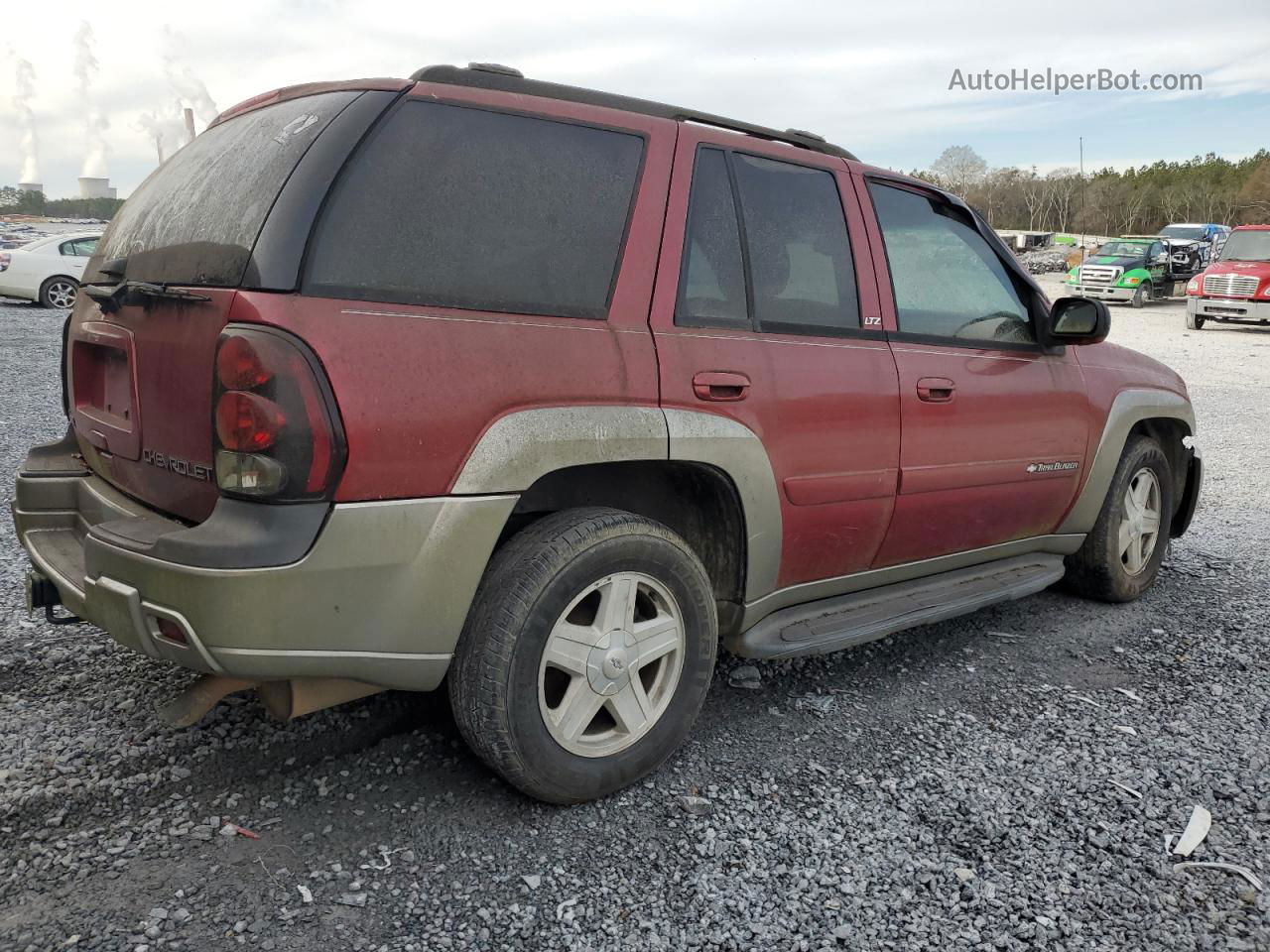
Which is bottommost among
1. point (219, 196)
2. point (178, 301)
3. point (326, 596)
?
point (326, 596)

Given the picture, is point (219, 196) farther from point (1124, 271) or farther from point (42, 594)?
point (1124, 271)

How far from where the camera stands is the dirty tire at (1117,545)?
176 inches

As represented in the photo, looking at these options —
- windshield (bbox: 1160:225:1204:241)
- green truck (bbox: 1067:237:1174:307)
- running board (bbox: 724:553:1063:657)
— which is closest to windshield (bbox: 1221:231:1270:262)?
green truck (bbox: 1067:237:1174:307)

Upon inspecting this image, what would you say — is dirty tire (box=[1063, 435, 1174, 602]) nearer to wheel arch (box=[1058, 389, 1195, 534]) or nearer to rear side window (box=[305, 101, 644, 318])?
wheel arch (box=[1058, 389, 1195, 534])

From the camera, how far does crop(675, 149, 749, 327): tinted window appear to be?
9.48ft

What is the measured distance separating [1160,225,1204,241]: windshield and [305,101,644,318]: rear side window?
111 ft

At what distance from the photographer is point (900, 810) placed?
275cm

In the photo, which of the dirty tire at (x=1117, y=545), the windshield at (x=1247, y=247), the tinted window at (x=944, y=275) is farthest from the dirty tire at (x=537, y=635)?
the windshield at (x=1247, y=247)

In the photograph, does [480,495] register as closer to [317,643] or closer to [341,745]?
[317,643]

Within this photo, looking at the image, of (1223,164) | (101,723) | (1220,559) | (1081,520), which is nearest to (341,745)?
(101,723)

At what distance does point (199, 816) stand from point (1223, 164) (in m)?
95.8

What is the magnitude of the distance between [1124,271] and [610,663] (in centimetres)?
2858

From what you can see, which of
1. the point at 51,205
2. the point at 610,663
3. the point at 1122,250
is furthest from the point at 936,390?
the point at 51,205

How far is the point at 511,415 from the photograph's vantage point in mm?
2424
